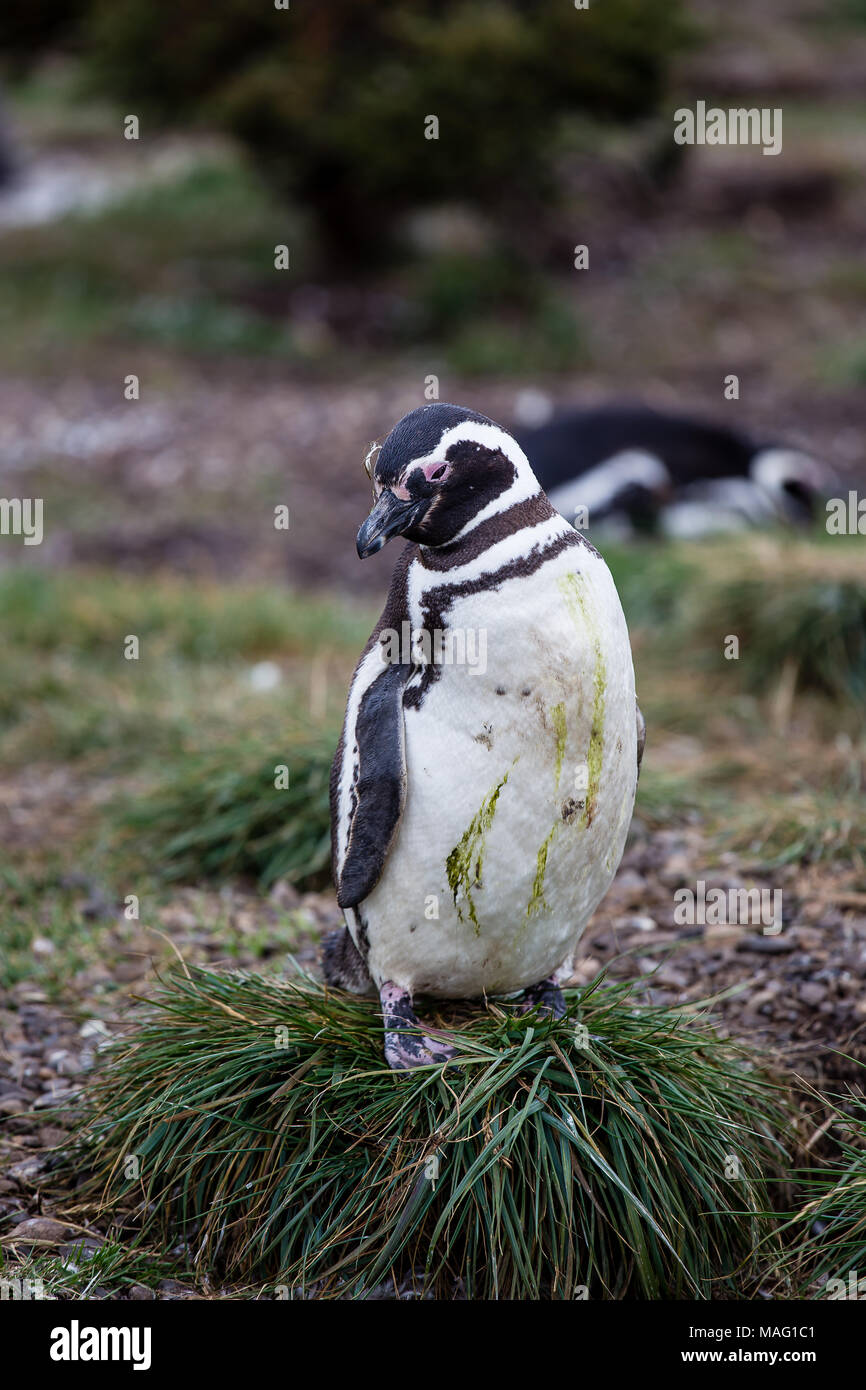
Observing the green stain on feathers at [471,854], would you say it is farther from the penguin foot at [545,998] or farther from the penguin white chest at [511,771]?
the penguin foot at [545,998]

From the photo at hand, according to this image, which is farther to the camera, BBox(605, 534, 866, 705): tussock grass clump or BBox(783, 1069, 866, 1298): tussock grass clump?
BBox(605, 534, 866, 705): tussock grass clump

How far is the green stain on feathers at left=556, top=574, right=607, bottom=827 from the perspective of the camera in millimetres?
3146

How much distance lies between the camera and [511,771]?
3156 mm

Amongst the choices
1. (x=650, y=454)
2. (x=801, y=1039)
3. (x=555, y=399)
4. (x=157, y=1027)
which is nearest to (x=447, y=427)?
(x=157, y=1027)

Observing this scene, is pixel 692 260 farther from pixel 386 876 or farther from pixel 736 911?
pixel 386 876

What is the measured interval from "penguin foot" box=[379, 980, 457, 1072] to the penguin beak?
3.33ft

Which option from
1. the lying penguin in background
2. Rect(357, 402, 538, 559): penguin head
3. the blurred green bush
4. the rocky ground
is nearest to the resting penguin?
Rect(357, 402, 538, 559): penguin head

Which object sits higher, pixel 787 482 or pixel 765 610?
pixel 787 482

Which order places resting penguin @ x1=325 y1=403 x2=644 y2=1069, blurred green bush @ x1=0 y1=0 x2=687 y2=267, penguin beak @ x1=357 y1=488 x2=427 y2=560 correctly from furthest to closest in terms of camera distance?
blurred green bush @ x1=0 y1=0 x2=687 y2=267
resting penguin @ x1=325 y1=403 x2=644 y2=1069
penguin beak @ x1=357 y1=488 x2=427 y2=560

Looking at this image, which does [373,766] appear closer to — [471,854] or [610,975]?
[471,854]

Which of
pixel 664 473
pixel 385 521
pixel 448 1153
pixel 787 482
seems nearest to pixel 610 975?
pixel 448 1153

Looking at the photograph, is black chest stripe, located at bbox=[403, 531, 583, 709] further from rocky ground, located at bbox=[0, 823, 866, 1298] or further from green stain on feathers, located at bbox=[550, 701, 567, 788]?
rocky ground, located at bbox=[0, 823, 866, 1298]

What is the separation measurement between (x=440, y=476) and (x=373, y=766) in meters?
0.62

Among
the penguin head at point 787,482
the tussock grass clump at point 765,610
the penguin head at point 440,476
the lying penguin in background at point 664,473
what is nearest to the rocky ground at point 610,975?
the penguin head at point 440,476
